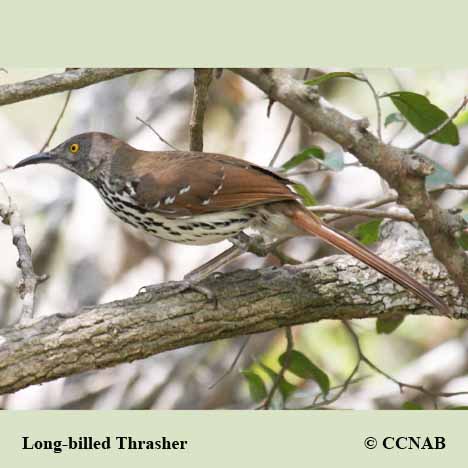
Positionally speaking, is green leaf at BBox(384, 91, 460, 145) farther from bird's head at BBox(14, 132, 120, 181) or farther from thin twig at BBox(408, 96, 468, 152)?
bird's head at BBox(14, 132, 120, 181)

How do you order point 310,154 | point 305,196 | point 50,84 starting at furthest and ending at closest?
→ point 305,196 < point 310,154 < point 50,84

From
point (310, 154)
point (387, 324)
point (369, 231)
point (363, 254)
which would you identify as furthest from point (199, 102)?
point (387, 324)

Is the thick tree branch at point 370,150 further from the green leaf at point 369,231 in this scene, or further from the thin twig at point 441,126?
the green leaf at point 369,231

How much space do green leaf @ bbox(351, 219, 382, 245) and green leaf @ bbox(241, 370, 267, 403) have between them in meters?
0.92

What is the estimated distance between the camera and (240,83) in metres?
6.95

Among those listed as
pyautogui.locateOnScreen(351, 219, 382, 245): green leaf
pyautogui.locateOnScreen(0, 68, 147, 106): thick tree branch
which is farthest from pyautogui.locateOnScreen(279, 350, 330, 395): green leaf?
pyautogui.locateOnScreen(0, 68, 147, 106): thick tree branch

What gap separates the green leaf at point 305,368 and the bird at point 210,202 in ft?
2.05

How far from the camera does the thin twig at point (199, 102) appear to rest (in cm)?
388

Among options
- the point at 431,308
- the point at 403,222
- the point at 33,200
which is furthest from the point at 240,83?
the point at 431,308

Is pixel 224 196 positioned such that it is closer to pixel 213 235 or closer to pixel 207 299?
pixel 213 235

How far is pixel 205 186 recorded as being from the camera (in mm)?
4047

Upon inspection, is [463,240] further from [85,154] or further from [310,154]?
[85,154]

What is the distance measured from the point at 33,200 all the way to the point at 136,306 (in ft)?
9.96

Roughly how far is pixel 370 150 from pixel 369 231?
1.06 m
